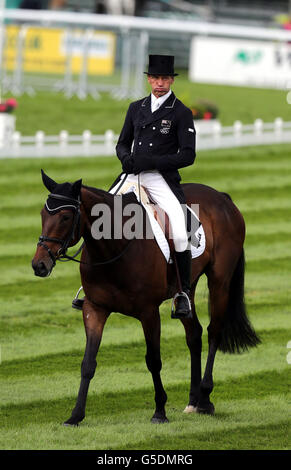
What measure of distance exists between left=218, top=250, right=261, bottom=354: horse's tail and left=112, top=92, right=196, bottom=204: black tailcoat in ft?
5.65

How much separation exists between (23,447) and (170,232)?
2.54m

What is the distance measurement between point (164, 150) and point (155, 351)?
1.97m

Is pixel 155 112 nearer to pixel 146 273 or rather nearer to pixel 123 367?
pixel 146 273

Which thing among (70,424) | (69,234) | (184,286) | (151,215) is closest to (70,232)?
(69,234)

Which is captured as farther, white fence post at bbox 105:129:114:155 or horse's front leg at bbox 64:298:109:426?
white fence post at bbox 105:129:114:155

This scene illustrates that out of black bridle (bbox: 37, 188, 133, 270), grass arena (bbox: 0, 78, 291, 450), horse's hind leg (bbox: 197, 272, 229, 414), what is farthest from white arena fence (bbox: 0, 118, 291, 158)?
black bridle (bbox: 37, 188, 133, 270)

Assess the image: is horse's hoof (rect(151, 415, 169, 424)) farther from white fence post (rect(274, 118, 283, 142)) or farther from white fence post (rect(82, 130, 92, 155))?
white fence post (rect(274, 118, 283, 142))

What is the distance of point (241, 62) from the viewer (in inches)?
1804

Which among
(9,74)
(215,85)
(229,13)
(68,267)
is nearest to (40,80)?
(9,74)

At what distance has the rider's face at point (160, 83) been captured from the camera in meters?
10.5

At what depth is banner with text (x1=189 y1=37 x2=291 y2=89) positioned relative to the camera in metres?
43.7

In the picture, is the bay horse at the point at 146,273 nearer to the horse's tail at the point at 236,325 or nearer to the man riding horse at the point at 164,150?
the horse's tail at the point at 236,325

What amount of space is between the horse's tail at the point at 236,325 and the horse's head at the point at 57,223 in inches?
117
